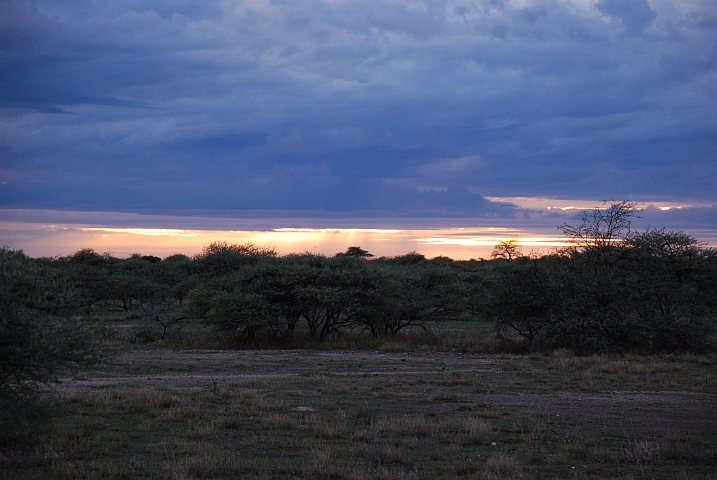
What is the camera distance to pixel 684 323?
2280cm

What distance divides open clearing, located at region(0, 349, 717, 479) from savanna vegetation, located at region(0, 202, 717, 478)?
2.1 inches

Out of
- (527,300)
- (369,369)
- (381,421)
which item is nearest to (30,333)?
(381,421)

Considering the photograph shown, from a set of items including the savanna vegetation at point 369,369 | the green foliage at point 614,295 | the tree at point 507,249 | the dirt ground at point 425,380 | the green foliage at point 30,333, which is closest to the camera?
the green foliage at point 30,333

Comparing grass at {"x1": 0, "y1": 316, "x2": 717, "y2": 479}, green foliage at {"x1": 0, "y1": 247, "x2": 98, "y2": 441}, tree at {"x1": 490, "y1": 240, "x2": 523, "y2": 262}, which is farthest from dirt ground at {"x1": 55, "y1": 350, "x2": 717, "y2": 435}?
tree at {"x1": 490, "y1": 240, "x2": 523, "y2": 262}

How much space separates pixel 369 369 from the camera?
1925cm

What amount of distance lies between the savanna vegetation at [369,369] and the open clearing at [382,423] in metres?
0.05

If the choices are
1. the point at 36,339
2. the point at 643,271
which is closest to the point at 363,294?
the point at 643,271

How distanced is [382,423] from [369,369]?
821 cm

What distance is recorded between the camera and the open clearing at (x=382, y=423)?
864 cm

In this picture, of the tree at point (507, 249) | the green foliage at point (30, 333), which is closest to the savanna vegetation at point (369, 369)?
the green foliage at point (30, 333)

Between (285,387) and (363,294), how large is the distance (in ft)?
39.9

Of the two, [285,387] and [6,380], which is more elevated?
[6,380]

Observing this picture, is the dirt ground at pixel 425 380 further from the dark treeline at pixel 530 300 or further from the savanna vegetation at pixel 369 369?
the dark treeline at pixel 530 300

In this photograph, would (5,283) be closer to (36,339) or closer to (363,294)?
Answer: (36,339)
